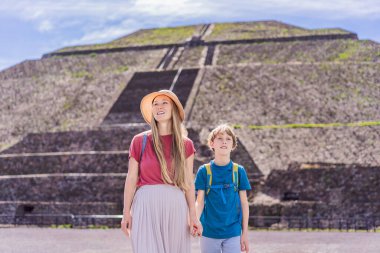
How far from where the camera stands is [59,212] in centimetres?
2150

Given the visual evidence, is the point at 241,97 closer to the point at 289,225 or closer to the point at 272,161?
the point at 272,161

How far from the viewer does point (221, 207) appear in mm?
6461

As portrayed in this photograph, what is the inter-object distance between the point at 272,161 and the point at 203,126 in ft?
14.1

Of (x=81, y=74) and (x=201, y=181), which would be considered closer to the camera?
(x=201, y=181)

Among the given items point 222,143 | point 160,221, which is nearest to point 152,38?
point 222,143

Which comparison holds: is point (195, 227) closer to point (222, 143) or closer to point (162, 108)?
point (222, 143)

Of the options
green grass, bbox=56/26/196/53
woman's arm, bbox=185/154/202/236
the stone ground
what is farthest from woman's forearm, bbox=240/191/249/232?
green grass, bbox=56/26/196/53

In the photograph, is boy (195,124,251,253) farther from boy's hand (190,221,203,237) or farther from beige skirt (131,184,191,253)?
beige skirt (131,184,191,253)

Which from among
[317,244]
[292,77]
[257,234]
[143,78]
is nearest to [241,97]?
[292,77]

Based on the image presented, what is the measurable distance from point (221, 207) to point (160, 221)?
0.79m

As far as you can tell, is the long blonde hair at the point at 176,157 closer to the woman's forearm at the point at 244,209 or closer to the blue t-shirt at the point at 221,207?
the blue t-shirt at the point at 221,207

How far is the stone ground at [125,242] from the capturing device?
13023 mm

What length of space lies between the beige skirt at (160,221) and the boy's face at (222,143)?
2.45 feet

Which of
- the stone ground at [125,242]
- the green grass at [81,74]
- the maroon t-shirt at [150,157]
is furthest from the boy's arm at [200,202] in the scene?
the green grass at [81,74]
